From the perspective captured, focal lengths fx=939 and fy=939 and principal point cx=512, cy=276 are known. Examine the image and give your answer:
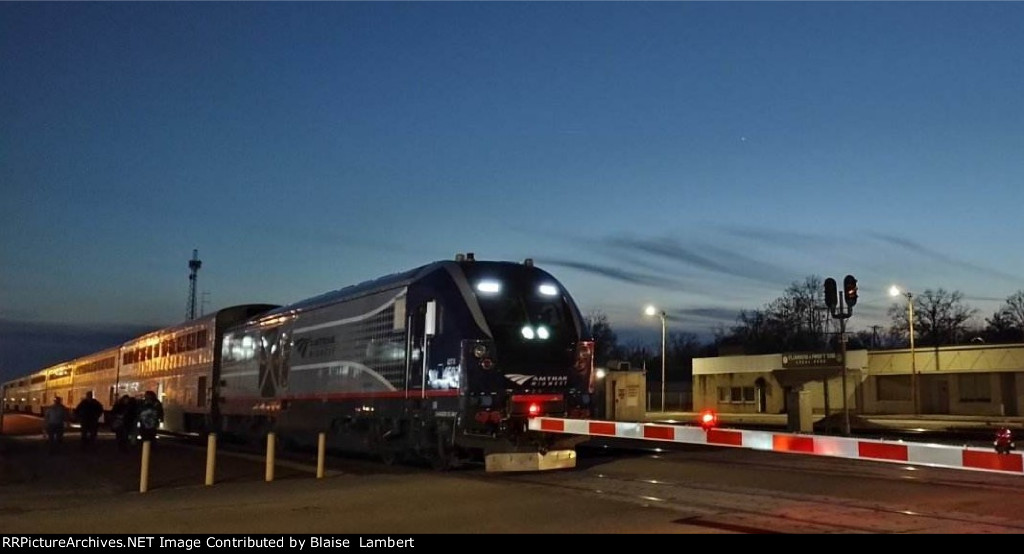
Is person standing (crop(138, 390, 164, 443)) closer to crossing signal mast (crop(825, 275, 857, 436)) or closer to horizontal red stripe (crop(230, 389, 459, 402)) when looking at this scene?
horizontal red stripe (crop(230, 389, 459, 402))

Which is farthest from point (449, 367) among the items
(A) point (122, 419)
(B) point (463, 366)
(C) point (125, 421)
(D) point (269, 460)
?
(A) point (122, 419)

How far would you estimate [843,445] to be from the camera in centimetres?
1062

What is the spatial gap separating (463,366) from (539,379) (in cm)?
139

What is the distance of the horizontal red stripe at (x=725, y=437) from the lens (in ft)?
39.0

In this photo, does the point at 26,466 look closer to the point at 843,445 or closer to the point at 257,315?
the point at 257,315

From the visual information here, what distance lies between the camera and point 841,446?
1062 centimetres

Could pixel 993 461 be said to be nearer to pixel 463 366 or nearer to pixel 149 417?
pixel 463 366

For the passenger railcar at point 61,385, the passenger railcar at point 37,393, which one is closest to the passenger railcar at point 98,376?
the passenger railcar at point 61,385

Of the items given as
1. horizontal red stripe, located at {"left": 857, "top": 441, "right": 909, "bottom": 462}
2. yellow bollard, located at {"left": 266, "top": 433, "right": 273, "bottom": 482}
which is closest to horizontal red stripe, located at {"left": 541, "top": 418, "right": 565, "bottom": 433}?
yellow bollard, located at {"left": 266, "top": 433, "right": 273, "bottom": 482}

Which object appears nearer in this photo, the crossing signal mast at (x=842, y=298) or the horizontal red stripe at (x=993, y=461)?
the horizontal red stripe at (x=993, y=461)

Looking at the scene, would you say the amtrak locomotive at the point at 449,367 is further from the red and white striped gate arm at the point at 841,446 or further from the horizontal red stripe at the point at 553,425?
the red and white striped gate arm at the point at 841,446

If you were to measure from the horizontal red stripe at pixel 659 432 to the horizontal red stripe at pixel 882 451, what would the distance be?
9.61 feet
